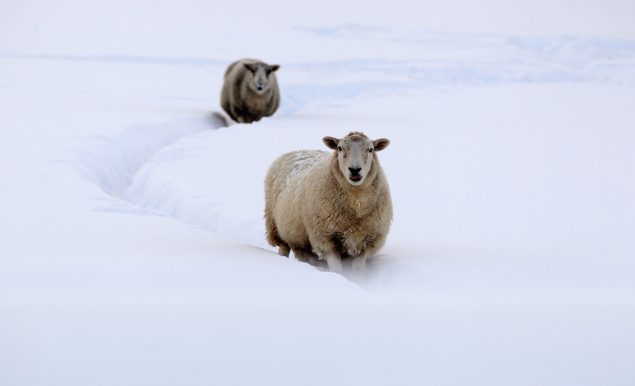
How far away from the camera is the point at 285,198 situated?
23.6ft

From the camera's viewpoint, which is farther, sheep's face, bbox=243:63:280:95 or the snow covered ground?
sheep's face, bbox=243:63:280:95

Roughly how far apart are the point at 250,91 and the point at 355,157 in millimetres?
8876

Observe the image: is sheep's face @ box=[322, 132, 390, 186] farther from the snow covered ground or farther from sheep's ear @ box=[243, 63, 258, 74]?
sheep's ear @ box=[243, 63, 258, 74]

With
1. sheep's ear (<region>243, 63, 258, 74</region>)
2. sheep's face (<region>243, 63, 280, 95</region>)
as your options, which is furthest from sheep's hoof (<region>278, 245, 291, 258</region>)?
sheep's ear (<region>243, 63, 258, 74</region>)

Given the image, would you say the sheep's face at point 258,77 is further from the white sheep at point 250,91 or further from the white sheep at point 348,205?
the white sheep at point 348,205

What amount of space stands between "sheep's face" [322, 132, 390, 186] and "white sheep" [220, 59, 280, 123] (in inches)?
331

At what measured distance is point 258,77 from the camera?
14.7 meters

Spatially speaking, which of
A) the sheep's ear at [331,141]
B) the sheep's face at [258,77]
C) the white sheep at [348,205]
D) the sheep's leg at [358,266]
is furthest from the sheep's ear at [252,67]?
the sheep's leg at [358,266]

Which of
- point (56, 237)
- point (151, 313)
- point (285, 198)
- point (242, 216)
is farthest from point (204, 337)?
point (242, 216)

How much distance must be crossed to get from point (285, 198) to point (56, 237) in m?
1.79

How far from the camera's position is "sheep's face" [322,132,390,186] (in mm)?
6344

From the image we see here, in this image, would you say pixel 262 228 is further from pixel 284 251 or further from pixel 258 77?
pixel 258 77

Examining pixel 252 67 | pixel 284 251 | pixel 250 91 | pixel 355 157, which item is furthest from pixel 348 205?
pixel 250 91

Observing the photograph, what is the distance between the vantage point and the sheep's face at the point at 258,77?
1476cm
